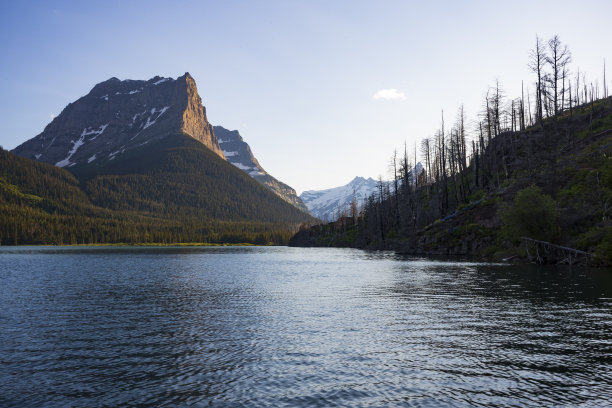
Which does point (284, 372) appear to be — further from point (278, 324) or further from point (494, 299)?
point (494, 299)

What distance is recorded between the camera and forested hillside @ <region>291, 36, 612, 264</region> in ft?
196

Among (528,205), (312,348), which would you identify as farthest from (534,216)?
(312,348)

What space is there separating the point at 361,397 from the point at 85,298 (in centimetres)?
2970

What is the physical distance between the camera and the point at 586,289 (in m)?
34.4

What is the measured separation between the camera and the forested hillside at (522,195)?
2357 inches

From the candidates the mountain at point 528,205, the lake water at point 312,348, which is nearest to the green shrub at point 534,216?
the mountain at point 528,205

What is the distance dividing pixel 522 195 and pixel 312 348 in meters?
55.0

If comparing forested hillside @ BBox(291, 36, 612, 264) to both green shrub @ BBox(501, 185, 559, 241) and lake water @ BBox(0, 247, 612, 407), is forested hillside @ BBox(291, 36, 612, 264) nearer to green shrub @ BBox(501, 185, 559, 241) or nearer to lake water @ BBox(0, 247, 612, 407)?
green shrub @ BBox(501, 185, 559, 241)

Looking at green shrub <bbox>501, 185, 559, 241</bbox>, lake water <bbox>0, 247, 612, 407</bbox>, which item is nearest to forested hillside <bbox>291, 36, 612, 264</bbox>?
green shrub <bbox>501, 185, 559, 241</bbox>

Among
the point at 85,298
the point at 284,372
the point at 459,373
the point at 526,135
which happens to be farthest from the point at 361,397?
the point at 526,135

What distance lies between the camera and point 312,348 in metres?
18.4

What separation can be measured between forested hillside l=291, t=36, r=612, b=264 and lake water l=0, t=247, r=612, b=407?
84.3ft

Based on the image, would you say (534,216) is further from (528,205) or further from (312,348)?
(312,348)

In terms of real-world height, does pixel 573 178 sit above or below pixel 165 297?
above
